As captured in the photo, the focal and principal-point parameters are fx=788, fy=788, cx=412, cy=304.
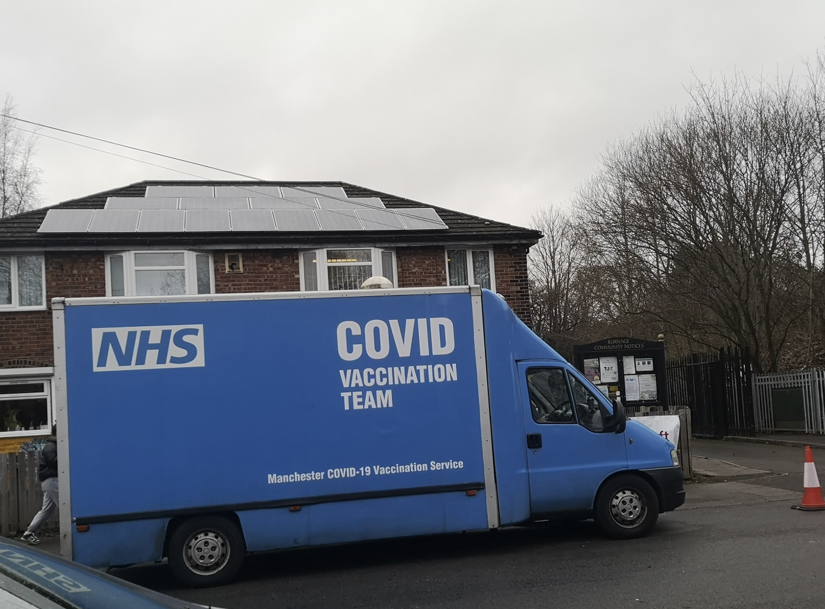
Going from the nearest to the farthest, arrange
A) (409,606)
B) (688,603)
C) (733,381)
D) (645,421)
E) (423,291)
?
(688,603) < (409,606) < (423,291) < (645,421) < (733,381)

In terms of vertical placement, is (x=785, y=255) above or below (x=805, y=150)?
below

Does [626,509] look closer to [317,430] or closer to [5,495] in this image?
[317,430]

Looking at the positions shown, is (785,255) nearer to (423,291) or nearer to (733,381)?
(733,381)

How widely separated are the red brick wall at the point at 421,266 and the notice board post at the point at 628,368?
454 cm

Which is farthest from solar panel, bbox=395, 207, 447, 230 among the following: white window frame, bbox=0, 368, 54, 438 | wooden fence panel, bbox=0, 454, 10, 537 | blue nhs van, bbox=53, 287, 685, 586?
blue nhs van, bbox=53, 287, 685, 586

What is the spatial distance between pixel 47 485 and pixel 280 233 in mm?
8130

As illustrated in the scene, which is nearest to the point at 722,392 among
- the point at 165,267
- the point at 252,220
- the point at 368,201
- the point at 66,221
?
the point at 368,201

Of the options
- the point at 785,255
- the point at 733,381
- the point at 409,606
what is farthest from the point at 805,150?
the point at 409,606

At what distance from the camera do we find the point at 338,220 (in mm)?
18500

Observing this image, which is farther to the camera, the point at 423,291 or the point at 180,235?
the point at 180,235

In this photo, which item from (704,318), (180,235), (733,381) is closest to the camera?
(180,235)

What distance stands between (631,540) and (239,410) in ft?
14.5

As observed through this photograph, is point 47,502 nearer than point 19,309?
Yes

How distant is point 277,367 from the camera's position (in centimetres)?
798
